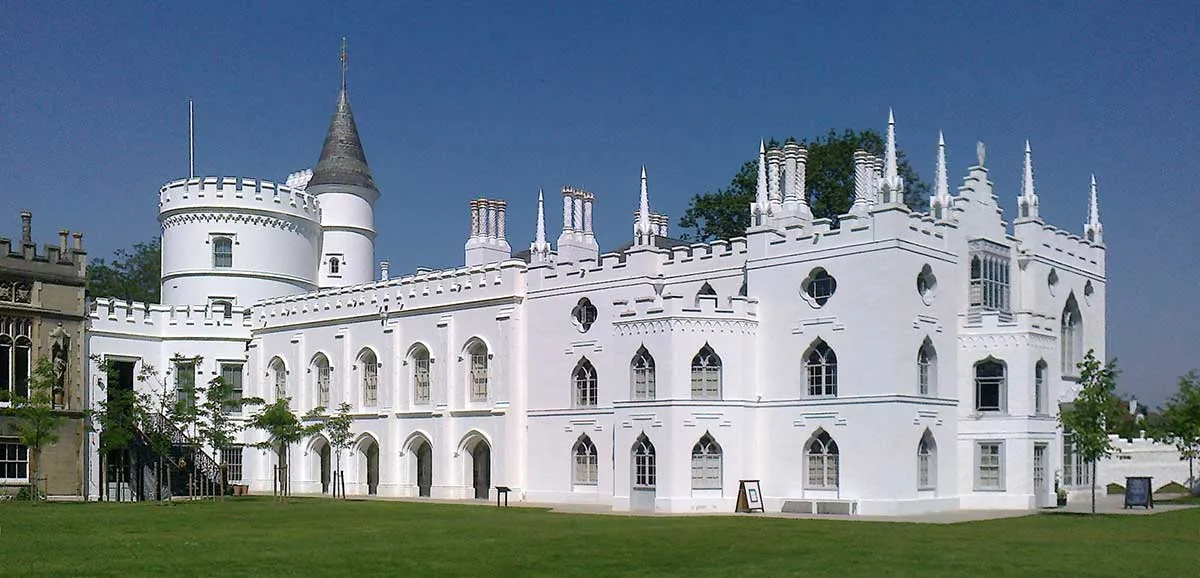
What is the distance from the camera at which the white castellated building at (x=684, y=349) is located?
111 feet

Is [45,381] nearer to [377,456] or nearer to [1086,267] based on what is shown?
[377,456]

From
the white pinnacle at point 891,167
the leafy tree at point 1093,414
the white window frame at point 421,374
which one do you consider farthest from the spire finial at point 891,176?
the white window frame at point 421,374

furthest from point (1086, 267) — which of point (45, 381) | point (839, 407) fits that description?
point (45, 381)

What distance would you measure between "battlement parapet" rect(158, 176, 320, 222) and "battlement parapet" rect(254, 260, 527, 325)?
379 cm

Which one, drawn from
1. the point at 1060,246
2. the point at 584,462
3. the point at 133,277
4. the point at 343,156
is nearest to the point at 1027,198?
the point at 1060,246

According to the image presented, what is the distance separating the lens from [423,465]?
45156 millimetres

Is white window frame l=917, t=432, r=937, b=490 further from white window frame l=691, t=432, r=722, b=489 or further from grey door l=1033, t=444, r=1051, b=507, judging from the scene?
white window frame l=691, t=432, r=722, b=489

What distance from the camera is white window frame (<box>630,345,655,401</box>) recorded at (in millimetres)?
35406

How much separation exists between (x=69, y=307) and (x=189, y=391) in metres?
4.74

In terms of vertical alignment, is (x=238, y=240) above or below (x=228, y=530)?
above

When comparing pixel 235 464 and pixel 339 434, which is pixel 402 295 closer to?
pixel 339 434

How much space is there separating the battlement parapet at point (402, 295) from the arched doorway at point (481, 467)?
16.2ft

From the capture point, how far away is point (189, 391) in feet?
142

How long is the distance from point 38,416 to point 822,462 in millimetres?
22472
